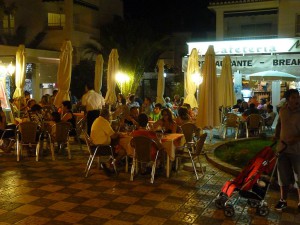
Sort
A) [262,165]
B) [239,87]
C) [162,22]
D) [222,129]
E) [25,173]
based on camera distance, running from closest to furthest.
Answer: [262,165] → [25,173] → [222,129] → [239,87] → [162,22]

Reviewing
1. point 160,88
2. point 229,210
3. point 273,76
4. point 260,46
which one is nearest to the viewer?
point 229,210

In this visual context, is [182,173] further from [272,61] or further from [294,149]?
[272,61]

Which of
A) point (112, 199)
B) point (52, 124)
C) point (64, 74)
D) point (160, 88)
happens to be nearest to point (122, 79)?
point (160, 88)

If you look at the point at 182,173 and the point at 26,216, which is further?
the point at 182,173

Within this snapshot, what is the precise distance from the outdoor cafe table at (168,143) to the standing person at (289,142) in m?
2.26

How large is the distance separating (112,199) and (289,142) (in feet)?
9.35

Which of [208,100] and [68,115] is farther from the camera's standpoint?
[68,115]

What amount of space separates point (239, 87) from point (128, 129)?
11.0 metres

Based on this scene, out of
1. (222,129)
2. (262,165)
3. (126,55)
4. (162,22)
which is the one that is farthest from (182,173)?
(162,22)

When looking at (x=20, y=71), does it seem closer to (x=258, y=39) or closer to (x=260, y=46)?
(x=260, y=46)

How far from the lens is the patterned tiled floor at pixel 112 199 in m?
5.20

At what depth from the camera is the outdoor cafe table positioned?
23.8 ft

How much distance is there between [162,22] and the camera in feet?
112

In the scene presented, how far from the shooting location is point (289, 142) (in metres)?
5.38
